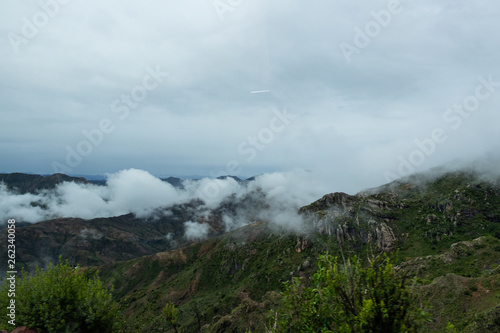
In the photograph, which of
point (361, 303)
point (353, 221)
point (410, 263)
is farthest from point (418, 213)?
point (361, 303)

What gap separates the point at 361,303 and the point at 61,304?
26843 mm

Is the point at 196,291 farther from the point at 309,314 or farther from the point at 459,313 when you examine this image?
the point at 309,314

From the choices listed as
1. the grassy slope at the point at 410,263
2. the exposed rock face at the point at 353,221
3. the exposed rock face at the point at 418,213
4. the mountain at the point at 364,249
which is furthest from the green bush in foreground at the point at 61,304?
the exposed rock face at the point at 353,221

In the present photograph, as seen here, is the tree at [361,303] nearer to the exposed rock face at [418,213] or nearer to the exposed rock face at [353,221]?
the exposed rock face at [418,213]

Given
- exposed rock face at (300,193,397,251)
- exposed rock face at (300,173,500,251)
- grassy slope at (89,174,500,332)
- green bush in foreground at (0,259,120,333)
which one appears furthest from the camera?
exposed rock face at (300,193,397,251)

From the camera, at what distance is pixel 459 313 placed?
5484 centimetres

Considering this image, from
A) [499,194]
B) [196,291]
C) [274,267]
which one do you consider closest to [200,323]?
[274,267]

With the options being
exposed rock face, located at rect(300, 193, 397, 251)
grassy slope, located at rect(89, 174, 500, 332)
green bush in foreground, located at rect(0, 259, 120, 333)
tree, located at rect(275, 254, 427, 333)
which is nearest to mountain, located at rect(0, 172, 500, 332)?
grassy slope, located at rect(89, 174, 500, 332)

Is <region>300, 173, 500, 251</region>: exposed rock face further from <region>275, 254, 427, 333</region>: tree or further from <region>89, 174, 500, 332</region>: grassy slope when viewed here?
<region>275, 254, 427, 333</region>: tree

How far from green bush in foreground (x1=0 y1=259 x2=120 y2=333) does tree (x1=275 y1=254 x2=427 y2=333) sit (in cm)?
2123

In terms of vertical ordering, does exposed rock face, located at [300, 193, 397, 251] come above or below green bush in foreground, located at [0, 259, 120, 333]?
below

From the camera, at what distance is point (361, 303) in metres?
11.4

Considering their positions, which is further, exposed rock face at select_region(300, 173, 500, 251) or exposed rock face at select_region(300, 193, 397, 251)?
exposed rock face at select_region(300, 193, 397, 251)

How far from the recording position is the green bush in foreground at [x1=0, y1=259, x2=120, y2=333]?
22.6m
